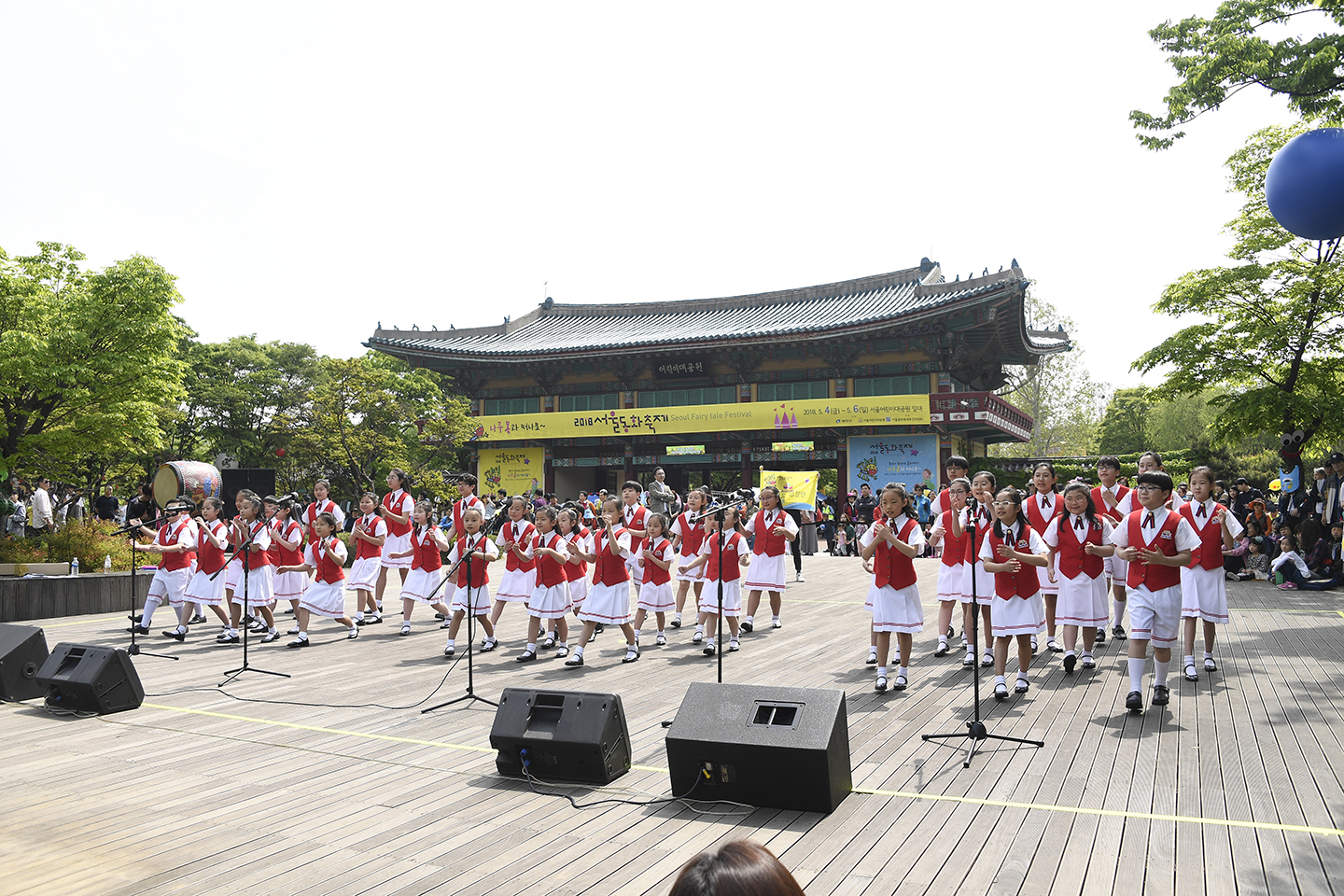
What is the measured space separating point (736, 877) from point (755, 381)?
2945 cm

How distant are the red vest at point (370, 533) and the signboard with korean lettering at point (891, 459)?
19.0 meters

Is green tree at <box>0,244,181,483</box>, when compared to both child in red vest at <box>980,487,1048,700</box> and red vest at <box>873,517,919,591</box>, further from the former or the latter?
child in red vest at <box>980,487,1048,700</box>

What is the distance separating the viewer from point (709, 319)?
115ft

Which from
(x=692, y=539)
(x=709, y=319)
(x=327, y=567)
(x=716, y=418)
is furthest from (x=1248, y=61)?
(x=709, y=319)

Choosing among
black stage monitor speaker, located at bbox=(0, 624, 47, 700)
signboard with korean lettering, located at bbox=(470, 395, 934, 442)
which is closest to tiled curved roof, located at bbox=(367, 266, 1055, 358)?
signboard with korean lettering, located at bbox=(470, 395, 934, 442)

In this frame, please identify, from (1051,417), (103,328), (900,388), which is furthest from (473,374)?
(1051,417)

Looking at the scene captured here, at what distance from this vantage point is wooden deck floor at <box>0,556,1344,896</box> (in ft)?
11.8

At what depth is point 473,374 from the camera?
1364 inches

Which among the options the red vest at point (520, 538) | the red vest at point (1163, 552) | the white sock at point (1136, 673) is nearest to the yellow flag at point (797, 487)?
the red vest at point (520, 538)

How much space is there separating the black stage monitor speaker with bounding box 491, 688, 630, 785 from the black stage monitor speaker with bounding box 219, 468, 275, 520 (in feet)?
72.4

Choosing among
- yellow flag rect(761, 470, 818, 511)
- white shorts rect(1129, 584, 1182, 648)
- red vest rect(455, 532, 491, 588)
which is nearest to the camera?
white shorts rect(1129, 584, 1182, 648)

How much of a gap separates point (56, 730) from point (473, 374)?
29.4 meters

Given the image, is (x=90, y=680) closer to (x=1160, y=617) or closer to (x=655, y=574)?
(x=655, y=574)

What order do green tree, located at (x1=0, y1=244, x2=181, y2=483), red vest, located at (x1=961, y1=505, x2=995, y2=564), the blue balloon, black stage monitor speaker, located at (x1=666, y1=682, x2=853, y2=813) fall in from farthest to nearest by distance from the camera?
green tree, located at (x1=0, y1=244, x2=181, y2=483) → red vest, located at (x1=961, y1=505, x2=995, y2=564) → the blue balloon → black stage monitor speaker, located at (x1=666, y1=682, x2=853, y2=813)
